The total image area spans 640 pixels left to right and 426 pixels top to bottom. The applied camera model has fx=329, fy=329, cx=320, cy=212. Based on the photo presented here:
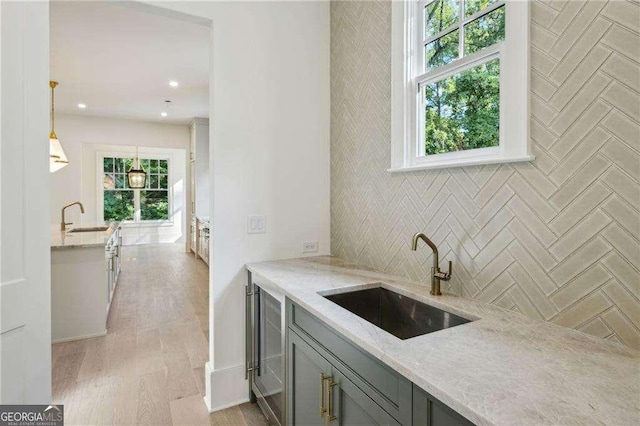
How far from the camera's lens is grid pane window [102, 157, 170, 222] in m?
8.30

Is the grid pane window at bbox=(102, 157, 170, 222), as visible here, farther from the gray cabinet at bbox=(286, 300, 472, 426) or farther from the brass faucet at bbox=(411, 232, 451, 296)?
the brass faucet at bbox=(411, 232, 451, 296)

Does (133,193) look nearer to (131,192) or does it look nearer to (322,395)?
(131,192)

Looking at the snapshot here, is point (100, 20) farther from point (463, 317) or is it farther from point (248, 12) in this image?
point (463, 317)

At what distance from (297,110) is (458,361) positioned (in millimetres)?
1912

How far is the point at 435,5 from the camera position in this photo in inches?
67.7

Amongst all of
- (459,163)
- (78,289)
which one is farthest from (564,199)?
(78,289)

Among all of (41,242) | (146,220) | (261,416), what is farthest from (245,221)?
(146,220)

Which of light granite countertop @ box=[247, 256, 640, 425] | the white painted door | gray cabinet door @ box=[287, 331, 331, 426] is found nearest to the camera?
light granite countertop @ box=[247, 256, 640, 425]

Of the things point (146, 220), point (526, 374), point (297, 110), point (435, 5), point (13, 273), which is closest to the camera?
point (526, 374)

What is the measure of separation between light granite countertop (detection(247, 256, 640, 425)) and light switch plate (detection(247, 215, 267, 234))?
904 millimetres

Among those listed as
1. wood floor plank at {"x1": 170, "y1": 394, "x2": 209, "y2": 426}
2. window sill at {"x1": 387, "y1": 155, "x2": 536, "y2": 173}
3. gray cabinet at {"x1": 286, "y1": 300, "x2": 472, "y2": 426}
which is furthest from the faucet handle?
wood floor plank at {"x1": 170, "y1": 394, "x2": 209, "y2": 426}

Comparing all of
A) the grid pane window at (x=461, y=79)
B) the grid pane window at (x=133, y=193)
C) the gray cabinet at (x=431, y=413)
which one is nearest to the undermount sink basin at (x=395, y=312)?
the gray cabinet at (x=431, y=413)

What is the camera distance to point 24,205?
1261mm

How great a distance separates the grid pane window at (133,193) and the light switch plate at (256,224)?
7.75m
